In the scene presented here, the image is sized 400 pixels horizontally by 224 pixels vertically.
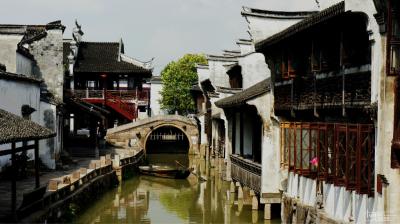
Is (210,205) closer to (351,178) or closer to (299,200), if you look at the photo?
(299,200)

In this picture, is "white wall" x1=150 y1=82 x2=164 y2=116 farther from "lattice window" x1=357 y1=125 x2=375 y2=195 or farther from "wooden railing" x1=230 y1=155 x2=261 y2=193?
"lattice window" x1=357 y1=125 x2=375 y2=195

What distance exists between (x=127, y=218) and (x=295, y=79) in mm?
11072

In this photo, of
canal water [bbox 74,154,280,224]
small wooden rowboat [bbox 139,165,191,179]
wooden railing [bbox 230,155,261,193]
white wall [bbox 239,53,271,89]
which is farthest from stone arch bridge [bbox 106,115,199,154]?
wooden railing [bbox 230,155,261,193]

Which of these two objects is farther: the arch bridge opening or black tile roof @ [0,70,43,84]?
the arch bridge opening

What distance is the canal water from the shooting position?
26.1 metres

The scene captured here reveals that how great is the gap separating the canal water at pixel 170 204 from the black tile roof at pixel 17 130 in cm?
538

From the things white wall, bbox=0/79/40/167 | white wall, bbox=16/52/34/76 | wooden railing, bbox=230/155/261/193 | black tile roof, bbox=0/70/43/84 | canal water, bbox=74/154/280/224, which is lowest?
canal water, bbox=74/154/280/224

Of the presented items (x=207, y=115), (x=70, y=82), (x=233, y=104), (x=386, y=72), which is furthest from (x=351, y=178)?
(x=70, y=82)

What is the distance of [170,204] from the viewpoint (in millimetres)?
30859

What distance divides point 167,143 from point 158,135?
46.7 inches

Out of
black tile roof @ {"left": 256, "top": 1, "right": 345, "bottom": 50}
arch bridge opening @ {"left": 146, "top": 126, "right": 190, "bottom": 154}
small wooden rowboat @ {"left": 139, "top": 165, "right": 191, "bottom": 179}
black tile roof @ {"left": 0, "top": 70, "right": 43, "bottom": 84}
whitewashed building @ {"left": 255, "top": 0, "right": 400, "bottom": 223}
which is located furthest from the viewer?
arch bridge opening @ {"left": 146, "top": 126, "right": 190, "bottom": 154}

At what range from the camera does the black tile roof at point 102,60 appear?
2297 inches

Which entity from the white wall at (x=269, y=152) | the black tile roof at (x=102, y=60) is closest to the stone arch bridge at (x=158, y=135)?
the black tile roof at (x=102, y=60)

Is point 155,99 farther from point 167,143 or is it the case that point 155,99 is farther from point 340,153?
point 340,153
